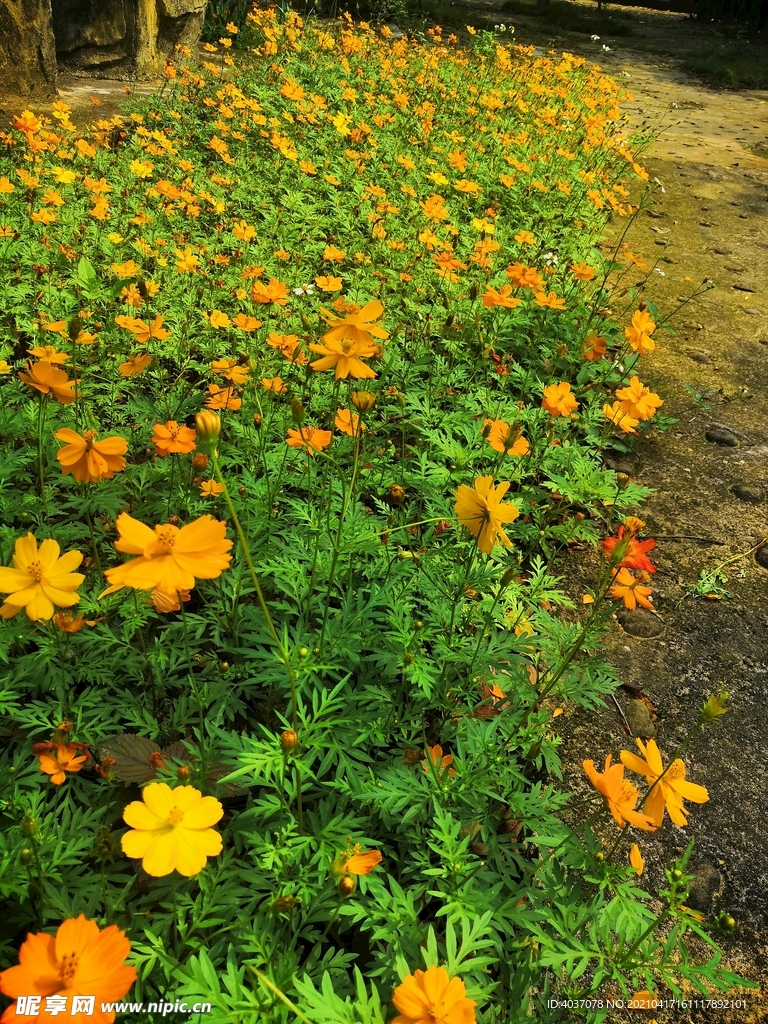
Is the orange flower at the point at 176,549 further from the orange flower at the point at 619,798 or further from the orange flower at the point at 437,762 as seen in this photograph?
the orange flower at the point at 619,798

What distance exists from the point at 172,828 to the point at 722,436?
2881 millimetres

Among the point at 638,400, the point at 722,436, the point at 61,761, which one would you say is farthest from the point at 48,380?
the point at 722,436

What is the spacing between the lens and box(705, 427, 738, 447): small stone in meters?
2.92

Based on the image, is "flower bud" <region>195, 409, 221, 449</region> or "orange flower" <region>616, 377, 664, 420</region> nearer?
"flower bud" <region>195, 409, 221, 449</region>

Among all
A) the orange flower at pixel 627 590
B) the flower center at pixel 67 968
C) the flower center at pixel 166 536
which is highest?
the flower center at pixel 166 536

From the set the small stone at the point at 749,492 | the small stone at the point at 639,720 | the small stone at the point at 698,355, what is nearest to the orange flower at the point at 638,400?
the small stone at the point at 639,720

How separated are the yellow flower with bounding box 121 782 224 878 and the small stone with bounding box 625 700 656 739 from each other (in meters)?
1.28

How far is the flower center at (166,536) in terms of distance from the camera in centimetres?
98

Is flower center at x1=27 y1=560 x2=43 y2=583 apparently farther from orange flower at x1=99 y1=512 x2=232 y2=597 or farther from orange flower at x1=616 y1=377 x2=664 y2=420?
orange flower at x1=616 y1=377 x2=664 y2=420

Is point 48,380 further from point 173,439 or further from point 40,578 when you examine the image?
point 40,578

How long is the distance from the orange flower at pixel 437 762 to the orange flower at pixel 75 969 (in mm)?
637

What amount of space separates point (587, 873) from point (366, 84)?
681 centimetres

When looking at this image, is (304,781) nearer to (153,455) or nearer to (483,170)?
(153,455)

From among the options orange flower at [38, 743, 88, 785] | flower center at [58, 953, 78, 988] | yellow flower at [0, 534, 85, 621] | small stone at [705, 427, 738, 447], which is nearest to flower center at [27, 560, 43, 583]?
yellow flower at [0, 534, 85, 621]
